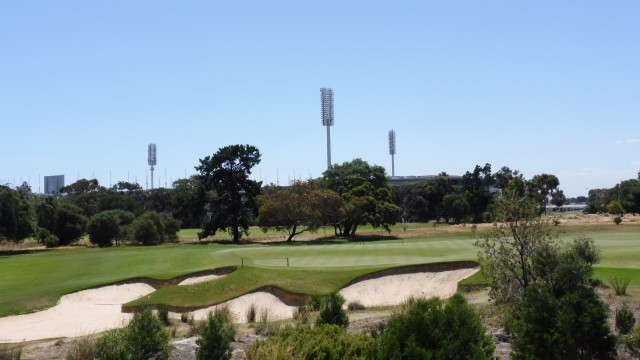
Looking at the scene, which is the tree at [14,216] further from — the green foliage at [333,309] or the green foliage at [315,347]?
the green foliage at [315,347]

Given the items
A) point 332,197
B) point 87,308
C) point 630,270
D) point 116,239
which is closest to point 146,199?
point 116,239

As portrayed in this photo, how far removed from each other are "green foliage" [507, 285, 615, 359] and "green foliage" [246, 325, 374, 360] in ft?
7.96

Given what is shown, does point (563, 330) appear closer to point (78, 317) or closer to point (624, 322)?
point (624, 322)

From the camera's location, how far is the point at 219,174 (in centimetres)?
7556

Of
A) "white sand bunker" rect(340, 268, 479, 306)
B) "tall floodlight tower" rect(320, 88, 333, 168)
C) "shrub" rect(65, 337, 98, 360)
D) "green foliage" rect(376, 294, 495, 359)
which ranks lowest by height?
"white sand bunker" rect(340, 268, 479, 306)

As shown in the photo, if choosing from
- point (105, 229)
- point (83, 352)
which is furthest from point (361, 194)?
point (83, 352)

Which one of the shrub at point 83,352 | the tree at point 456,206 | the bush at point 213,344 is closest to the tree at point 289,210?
the tree at point 456,206

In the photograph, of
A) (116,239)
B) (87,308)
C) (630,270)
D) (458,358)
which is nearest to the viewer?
(458,358)

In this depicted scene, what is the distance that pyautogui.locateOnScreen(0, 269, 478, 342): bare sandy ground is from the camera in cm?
2395

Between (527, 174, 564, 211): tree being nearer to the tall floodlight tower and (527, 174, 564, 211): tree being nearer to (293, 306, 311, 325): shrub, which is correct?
the tall floodlight tower

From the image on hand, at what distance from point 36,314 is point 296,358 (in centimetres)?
2067

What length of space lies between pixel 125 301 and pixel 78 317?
148 inches

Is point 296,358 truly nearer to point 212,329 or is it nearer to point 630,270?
point 212,329

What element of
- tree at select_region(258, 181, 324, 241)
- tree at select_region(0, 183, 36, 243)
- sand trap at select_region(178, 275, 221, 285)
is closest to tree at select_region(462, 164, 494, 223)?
tree at select_region(258, 181, 324, 241)
